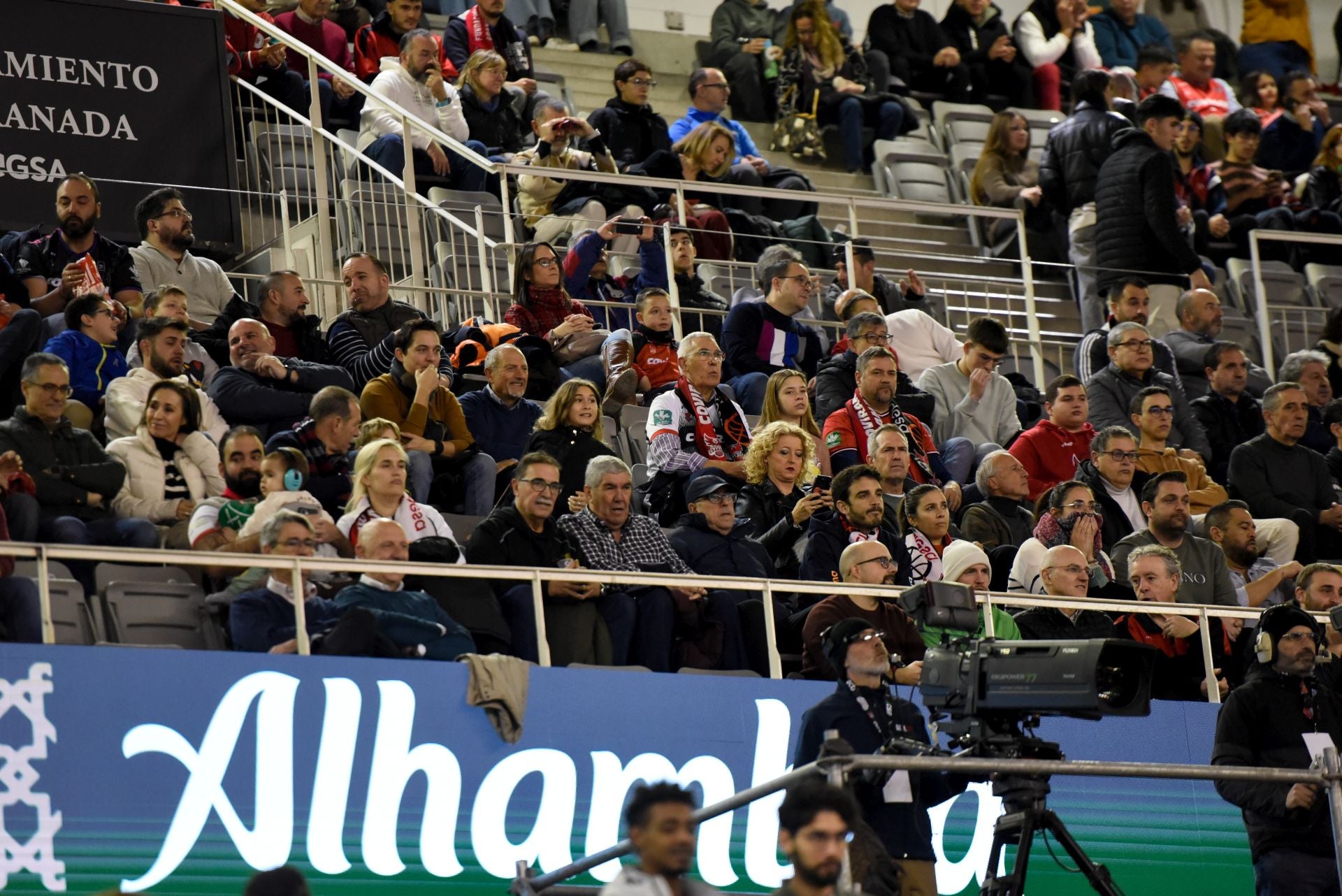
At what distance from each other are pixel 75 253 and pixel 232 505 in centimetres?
223

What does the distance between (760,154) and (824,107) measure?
670 millimetres

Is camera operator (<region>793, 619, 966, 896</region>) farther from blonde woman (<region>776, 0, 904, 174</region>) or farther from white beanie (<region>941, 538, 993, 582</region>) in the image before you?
blonde woman (<region>776, 0, 904, 174</region>)

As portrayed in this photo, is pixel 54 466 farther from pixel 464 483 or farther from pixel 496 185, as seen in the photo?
pixel 496 185

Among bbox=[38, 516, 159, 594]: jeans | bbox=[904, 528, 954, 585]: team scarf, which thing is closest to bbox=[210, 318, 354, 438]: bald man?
bbox=[38, 516, 159, 594]: jeans

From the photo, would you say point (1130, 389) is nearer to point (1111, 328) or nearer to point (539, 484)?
point (1111, 328)

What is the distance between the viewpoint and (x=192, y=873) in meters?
7.72

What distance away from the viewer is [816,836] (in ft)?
18.4

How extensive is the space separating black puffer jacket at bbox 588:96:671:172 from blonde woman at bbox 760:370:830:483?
3896 millimetres

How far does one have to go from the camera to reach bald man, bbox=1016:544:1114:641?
9.44m

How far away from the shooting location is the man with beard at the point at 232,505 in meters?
8.27

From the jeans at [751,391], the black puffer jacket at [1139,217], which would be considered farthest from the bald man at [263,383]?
the black puffer jacket at [1139,217]

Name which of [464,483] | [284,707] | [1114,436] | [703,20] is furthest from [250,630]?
[703,20]

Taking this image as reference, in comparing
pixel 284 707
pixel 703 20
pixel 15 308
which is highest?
pixel 703 20

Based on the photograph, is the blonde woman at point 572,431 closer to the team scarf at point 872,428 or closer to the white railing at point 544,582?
the white railing at point 544,582
